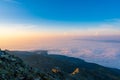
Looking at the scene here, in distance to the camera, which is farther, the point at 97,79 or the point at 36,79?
the point at 97,79

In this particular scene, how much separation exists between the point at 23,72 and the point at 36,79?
9.17 ft

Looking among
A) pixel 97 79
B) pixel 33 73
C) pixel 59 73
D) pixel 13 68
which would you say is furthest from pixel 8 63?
pixel 97 79

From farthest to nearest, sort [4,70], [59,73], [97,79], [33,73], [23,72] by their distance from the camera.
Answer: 1. [97,79]
2. [59,73]
3. [33,73]
4. [23,72]
5. [4,70]

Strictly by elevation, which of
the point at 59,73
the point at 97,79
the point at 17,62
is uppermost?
the point at 17,62

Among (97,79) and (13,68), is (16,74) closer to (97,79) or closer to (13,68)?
(13,68)

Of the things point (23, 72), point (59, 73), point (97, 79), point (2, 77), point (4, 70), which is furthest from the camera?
point (97, 79)

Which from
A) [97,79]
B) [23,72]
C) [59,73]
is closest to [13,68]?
[23,72]

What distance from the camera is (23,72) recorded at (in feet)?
142

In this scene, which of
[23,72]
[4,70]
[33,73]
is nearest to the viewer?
[4,70]

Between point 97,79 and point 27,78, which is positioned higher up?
point 27,78

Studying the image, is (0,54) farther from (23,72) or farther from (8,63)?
(23,72)

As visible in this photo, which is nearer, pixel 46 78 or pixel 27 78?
pixel 27 78

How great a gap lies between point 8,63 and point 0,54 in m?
4.64

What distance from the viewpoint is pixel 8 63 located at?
44875mm
